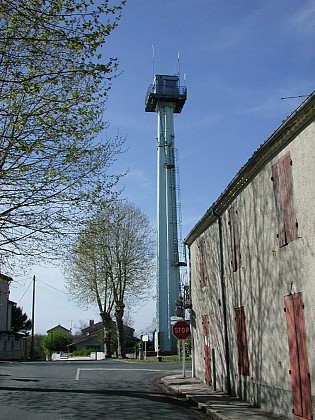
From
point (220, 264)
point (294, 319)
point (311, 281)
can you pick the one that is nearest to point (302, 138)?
point (311, 281)

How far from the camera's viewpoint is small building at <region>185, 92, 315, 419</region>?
9.45m

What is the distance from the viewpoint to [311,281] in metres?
9.20

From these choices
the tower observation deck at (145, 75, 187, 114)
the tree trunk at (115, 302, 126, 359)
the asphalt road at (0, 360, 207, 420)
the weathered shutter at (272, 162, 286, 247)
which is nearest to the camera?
the weathered shutter at (272, 162, 286, 247)

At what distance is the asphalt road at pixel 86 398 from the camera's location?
11.6 m

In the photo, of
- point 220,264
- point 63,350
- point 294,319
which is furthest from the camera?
point 63,350

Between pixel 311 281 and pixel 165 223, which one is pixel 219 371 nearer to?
pixel 311 281

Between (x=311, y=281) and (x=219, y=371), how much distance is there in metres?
8.18

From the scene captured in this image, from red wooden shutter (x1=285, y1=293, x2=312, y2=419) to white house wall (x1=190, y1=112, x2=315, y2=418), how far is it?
0.21 m

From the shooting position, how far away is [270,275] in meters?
11.4

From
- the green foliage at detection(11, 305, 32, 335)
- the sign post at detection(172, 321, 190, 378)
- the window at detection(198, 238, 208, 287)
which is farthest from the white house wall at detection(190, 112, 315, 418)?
the green foliage at detection(11, 305, 32, 335)

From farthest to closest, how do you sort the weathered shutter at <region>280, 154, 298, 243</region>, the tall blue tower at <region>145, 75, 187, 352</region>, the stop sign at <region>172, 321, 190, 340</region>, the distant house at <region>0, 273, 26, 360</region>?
the distant house at <region>0, 273, 26, 360</region>, the tall blue tower at <region>145, 75, 187, 352</region>, the stop sign at <region>172, 321, 190, 340</region>, the weathered shutter at <region>280, 154, 298, 243</region>

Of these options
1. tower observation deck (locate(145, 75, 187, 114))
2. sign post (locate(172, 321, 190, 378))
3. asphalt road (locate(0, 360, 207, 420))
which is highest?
tower observation deck (locate(145, 75, 187, 114))

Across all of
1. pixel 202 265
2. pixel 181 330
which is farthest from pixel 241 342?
pixel 181 330

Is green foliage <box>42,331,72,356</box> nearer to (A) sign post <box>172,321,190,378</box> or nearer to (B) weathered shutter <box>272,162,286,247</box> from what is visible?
(A) sign post <box>172,321,190,378</box>
